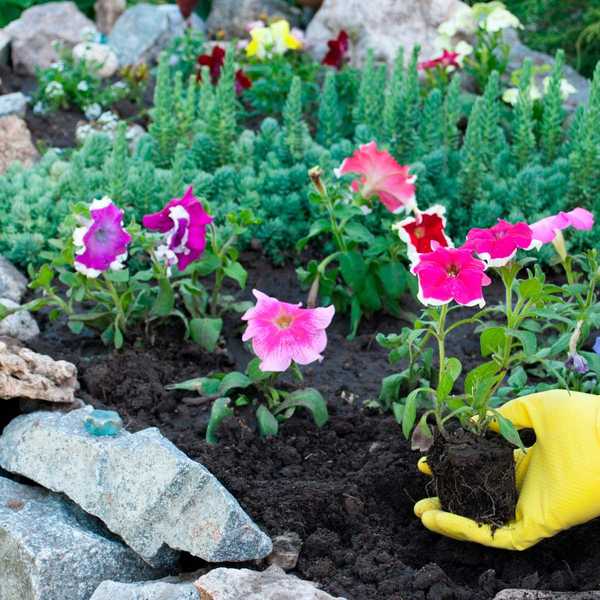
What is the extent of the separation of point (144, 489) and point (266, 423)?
0.55m

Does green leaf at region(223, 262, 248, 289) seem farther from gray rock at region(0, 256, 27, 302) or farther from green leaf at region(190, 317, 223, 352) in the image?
gray rock at region(0, 256, 27, 302)

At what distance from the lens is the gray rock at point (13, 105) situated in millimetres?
5730

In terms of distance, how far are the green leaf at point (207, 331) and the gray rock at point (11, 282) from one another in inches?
30.2

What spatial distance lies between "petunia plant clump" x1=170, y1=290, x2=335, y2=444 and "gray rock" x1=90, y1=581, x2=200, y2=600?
0.63m

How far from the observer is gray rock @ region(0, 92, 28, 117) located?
5730 millimetres

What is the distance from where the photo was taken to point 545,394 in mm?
2791

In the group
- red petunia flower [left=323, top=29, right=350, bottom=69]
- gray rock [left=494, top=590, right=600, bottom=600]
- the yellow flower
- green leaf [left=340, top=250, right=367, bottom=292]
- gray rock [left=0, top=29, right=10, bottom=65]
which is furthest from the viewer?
gray rock [left=0, top=29, right=10, bottom=65]

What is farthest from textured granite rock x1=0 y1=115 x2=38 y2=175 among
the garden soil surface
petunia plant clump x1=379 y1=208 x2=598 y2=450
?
petunia plant clump x1=379 y1=208 x2=598 y2=450

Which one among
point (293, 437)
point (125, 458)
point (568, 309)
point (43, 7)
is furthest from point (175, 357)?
point (43, 7)

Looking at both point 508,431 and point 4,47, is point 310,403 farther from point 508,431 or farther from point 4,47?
point 4,47

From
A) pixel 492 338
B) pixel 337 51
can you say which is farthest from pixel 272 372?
pixel 337 51

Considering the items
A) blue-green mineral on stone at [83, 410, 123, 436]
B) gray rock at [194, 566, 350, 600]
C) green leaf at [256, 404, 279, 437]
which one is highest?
gray rock at [194, 566, 350, 600]

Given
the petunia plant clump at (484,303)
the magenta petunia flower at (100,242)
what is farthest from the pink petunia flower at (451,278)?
the magenta petunia flower at (100,242)

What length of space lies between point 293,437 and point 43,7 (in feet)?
15.0
